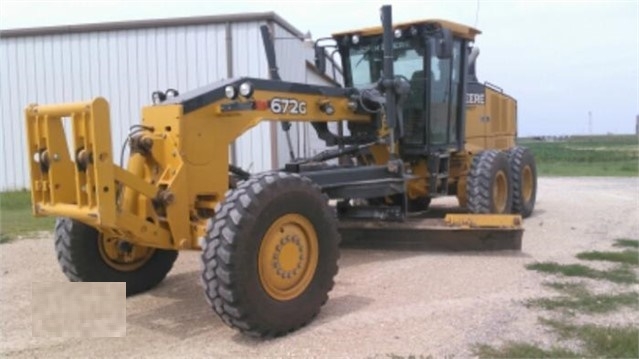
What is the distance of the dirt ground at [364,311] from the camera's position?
4.86 meters

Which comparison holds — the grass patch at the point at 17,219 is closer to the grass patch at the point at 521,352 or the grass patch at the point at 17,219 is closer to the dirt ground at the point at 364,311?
the dirt ground at the point at 364,311

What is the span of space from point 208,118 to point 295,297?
1.76 meters

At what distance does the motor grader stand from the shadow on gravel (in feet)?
0.93

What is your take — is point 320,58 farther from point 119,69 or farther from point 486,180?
point 119,69

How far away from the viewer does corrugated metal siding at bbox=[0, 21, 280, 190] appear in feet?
50.4

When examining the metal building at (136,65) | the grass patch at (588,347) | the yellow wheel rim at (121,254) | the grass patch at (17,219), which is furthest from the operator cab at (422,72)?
the grass patch at (17,219)

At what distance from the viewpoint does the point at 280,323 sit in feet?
16.6

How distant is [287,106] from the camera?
6828 mm

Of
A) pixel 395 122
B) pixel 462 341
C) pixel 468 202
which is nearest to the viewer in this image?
pixel 462 341

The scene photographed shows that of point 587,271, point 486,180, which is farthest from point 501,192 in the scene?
point 587,271

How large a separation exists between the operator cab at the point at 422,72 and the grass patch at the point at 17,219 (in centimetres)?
556

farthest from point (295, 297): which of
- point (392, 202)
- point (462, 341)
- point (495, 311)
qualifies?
point (392, 202)

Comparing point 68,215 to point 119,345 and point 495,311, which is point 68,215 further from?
point 495,311

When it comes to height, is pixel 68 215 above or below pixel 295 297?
above
